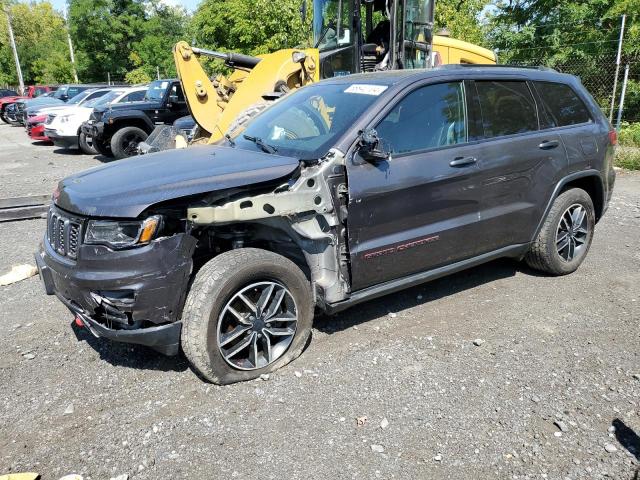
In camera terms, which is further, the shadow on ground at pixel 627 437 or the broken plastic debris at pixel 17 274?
the broken plastic debris at pixel 17 274

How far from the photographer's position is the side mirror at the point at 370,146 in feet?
11.5

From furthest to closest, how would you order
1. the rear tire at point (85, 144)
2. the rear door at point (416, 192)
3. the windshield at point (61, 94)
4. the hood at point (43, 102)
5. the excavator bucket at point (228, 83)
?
the windshield at point (61, 94), the hood at point (43, 102), the rear tire at point (85, 144), the excavator bucket at point (228, 83), the rear door at point (416, 192)

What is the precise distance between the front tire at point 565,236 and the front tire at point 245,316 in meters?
2.41

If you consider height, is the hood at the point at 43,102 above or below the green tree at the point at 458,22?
below

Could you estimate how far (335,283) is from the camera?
369 cm

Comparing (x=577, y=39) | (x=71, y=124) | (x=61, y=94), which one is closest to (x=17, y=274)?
(x=71, y=124)

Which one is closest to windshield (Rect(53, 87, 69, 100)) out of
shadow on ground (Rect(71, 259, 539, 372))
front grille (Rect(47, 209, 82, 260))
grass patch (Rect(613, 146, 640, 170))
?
grass patch (Rect(613, 146, 640, 170))

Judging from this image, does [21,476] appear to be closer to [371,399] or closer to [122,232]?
[122,232]

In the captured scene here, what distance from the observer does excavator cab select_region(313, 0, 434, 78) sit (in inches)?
306

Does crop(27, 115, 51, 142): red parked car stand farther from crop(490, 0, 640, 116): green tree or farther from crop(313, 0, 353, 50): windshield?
crop(490, 0, 640, 116): green tree

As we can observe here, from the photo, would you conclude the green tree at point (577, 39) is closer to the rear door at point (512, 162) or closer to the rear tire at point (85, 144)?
the rear door at point (512, 162)

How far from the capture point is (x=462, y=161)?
4.03 meters

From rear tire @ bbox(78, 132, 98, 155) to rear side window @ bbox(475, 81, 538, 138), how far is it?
11.5 metres

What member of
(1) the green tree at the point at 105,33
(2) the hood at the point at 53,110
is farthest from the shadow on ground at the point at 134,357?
(1) the green tree at the point at 105,33
